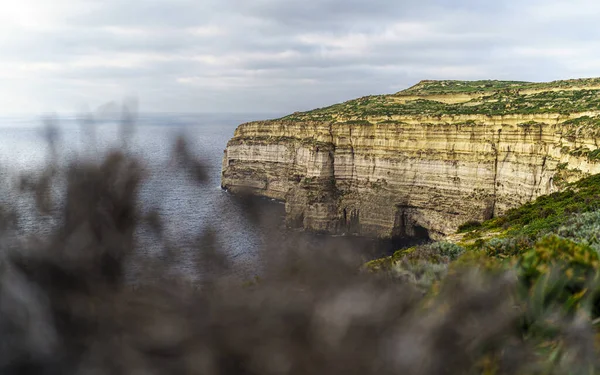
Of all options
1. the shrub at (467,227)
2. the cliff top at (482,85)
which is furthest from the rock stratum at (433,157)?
the shrub at (467,227)

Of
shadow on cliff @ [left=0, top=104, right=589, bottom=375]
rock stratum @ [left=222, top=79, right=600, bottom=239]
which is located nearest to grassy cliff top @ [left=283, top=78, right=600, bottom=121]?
rock stratum @ [left=222, top=79, right=600, bottom=239]

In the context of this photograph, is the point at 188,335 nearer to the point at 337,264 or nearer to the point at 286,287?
the point at 286,287

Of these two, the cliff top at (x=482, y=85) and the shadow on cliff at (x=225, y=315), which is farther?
the cliff top at (x=482, y=85)

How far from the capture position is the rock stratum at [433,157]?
127 ft

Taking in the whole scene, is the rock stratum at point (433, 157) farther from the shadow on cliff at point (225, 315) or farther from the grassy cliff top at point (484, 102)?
the shadow on cliff at point (225, 315)

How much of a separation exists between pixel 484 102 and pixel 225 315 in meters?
51.7

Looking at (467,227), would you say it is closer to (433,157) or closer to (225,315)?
(433,157)

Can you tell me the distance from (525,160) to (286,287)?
122 ft

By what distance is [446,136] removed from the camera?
147 feet

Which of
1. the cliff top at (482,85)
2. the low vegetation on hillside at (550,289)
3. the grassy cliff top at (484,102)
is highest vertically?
the cliff top at (482,85)

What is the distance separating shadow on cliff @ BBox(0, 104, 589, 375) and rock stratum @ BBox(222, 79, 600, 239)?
1119 inches

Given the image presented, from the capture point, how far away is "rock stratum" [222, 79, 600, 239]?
38.6 m

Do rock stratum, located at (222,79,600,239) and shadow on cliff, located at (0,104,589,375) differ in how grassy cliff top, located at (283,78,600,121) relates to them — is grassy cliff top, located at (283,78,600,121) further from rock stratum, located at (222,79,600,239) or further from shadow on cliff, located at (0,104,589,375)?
shadow on cliff, located at (0,104,589,375)

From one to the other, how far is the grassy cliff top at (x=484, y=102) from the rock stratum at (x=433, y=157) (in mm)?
133
